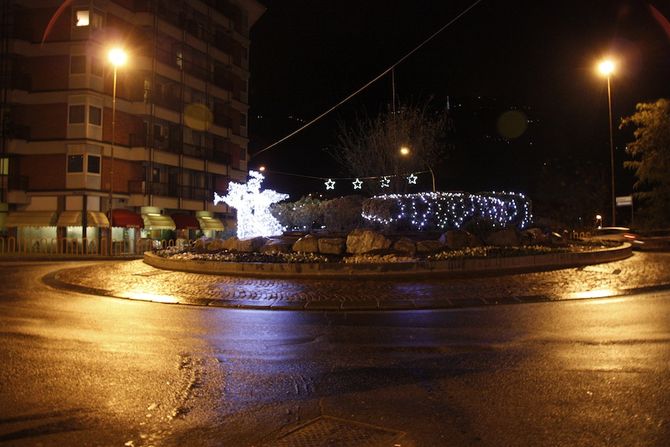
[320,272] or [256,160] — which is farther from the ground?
[256,160]

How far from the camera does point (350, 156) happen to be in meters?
35.4

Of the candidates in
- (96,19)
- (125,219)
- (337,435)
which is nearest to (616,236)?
(337,435)

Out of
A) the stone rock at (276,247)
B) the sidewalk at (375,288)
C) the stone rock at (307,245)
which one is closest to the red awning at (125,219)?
the sidewalk at (375,288)

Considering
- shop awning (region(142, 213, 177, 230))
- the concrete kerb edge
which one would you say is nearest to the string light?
the concrete kerb edge

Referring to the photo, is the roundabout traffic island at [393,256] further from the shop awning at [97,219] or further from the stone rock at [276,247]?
the shop awning at [97,219]

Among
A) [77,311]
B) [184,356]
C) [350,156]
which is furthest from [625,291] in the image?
[350,156]

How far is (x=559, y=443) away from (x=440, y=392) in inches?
58.4

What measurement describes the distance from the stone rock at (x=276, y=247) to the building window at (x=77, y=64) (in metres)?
27.3

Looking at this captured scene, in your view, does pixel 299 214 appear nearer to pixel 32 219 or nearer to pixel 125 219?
pixel 125 219

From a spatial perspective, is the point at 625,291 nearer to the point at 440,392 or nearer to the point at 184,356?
the point at 440,392

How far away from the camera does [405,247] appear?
1823cm

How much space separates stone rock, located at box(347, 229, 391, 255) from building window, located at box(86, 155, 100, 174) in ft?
91.5

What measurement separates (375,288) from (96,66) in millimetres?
34157

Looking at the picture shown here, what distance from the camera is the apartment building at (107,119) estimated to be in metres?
40.2
